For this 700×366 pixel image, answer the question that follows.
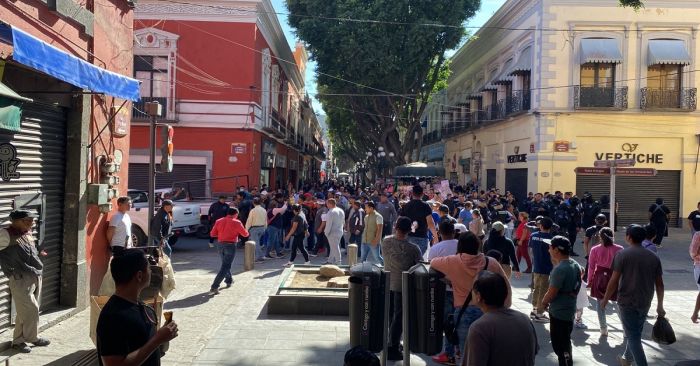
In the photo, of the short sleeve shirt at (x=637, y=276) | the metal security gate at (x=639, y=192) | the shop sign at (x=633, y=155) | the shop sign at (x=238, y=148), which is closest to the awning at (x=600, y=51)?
the shop sign at (x=633, y=155)

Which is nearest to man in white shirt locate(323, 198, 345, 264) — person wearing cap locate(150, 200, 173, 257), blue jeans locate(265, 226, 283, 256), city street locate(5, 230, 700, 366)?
blue jeans locate(265, 226, 283, 256)

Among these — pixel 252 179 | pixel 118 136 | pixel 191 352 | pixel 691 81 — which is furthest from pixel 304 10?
pixel 191 352

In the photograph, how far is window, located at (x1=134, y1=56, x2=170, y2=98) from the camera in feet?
71.5

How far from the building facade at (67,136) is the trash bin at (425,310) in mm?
4434

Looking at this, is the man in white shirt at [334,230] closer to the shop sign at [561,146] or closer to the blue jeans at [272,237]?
the blue jeans at [272,237]

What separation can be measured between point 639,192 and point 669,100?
3814 mm

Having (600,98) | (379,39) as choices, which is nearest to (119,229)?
(600,98)

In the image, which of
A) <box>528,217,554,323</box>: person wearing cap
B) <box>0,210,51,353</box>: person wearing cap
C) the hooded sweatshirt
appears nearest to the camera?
the hooded sweatshirt

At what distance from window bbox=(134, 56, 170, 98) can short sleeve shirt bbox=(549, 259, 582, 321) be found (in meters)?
18.9

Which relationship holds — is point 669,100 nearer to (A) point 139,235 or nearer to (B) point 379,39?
(B) point 379,39

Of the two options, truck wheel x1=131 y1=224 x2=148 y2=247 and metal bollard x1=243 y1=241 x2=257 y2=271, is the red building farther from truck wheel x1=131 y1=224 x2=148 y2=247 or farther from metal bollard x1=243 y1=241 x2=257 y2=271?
metal bollard x1=243 y1=241 x2=257 y2=271

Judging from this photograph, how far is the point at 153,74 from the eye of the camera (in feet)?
71.8

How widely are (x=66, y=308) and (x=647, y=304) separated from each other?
744cm

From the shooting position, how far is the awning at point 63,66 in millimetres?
5727
